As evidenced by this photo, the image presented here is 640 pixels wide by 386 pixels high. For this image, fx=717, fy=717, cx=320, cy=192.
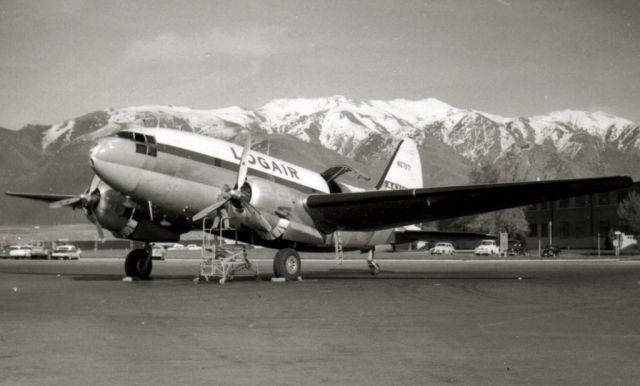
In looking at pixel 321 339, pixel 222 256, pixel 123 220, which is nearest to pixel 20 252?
pixel 123 220

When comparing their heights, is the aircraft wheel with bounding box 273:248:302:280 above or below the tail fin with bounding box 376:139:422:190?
below

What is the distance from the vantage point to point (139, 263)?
25875 mm

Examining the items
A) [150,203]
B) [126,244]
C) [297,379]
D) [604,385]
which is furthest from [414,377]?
[126,244]

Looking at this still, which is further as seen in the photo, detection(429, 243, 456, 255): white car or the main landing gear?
detection(429, 243, 456, 255): white car

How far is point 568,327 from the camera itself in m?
11.5

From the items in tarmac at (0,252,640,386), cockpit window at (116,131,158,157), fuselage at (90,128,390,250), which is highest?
cockpit window at (116,131,158,157)

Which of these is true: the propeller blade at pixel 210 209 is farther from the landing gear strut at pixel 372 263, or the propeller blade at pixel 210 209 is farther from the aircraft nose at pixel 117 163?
the landing gear strut at pixel 372 263

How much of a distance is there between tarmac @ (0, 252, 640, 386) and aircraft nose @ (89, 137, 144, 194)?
502 centimetres

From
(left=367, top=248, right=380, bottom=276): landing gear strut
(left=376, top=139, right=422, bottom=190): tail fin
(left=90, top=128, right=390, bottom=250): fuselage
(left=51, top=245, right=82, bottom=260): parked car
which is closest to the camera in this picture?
(left=90, top=128, right=390, bottom=250): fuselage

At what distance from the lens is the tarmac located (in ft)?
25.2

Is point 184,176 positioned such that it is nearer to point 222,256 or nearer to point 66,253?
point 222,256

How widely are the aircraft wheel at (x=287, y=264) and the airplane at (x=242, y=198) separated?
0.11 ft

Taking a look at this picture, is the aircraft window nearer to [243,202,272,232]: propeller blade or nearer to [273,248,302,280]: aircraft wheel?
[243,202,272,232]: propeller blade

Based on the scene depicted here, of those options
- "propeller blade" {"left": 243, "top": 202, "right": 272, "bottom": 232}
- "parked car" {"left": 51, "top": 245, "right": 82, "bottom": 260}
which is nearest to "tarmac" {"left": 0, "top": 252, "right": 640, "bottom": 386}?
"propeller blade" {"left": 243, "top": 202, "right": 272, "bottom": 232}
